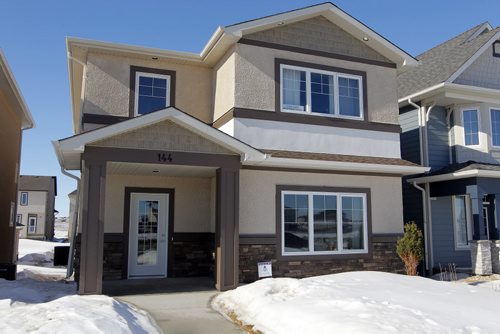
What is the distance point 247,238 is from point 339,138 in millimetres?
3790

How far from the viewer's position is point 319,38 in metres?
12.6

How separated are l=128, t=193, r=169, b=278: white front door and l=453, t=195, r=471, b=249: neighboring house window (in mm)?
9287

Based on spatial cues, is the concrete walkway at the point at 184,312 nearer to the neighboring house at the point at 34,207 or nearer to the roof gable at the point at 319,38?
the roof gable at the point at 319,38

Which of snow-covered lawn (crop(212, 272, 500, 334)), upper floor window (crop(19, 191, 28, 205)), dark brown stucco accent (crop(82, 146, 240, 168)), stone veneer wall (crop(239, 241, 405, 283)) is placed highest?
upper floor window (crop(19, 191, 28, 205))

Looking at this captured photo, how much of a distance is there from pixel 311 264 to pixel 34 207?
44.7 metres

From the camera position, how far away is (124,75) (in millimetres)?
12242

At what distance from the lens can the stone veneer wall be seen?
35.8 feet

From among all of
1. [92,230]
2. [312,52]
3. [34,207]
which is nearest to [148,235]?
[92,230]

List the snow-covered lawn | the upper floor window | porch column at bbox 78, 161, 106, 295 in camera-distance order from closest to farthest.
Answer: the snow-covered lawn < porch column at bbox 78, 161, 106, 295 < the upper floor window

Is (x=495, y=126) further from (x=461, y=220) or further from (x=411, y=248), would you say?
(x=411, y=248)

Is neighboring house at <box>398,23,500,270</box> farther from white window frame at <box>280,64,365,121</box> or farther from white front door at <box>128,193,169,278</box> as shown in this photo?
white front door at <box>128,193,169,278</box>

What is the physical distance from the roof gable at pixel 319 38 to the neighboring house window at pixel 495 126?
4729 mm

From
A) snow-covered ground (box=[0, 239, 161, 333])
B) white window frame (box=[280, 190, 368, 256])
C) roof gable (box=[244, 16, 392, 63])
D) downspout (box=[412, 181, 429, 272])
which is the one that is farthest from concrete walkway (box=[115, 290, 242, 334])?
downspout (box=[412, 181, 429, 272])

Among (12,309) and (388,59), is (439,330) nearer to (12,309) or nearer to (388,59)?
(12,309)
